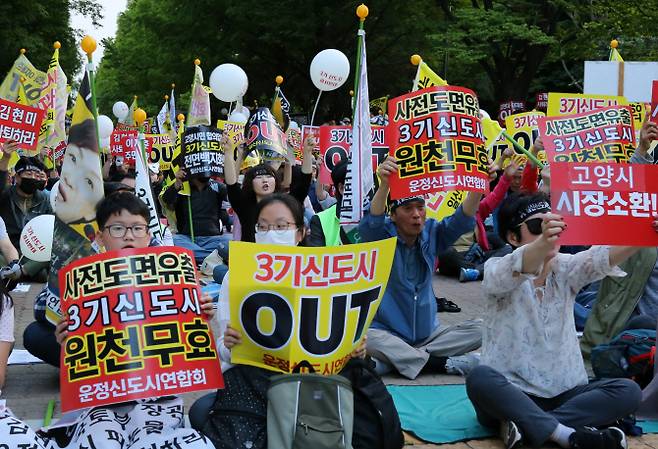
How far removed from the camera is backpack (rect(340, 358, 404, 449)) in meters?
3.92

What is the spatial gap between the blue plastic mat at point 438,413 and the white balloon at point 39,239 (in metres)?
3.76

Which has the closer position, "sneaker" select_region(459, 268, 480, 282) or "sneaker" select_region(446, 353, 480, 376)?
"sneaker" select_region(446, 353, 480, 376)

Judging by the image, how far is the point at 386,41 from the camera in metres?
28.1

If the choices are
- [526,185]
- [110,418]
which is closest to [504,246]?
[526,185]

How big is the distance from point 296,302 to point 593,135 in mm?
3503

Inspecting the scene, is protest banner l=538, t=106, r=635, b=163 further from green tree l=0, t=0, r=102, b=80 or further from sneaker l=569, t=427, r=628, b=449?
green tree l=0, t=0, r=102, b=80

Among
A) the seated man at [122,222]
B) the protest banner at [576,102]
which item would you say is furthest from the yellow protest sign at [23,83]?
the seated man at [122,222]

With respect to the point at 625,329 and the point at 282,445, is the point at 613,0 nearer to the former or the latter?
the point at 625,329

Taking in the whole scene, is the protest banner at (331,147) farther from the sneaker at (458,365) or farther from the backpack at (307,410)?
the backpack at (307,410)

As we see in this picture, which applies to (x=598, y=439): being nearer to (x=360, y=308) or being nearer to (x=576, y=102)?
(x=360, y=308)

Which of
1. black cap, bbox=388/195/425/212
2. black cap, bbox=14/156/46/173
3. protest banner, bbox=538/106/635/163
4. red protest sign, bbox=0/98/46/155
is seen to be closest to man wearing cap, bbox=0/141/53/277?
black cap, bbox=14/156/46/173

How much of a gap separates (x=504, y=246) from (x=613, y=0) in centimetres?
1073

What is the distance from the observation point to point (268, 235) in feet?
14.1

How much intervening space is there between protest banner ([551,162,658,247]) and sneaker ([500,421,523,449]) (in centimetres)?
99
